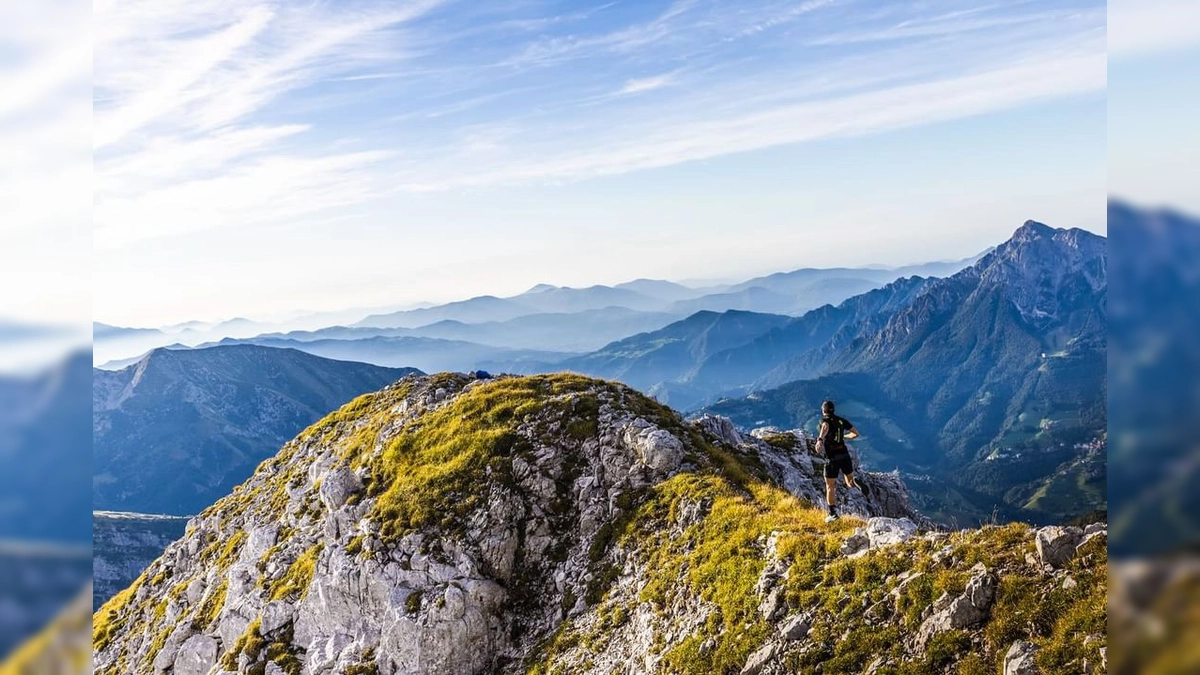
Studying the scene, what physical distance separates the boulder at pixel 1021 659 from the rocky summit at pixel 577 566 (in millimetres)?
42

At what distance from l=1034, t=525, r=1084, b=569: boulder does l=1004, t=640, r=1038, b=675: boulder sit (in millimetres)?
2187

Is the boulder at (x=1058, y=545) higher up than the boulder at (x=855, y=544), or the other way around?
the boulder at (x=1058, y=545)

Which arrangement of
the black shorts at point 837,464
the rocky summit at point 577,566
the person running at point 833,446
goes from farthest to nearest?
the black shorts at point 837,464
the person running at point 833,446
the rocky summit at point 577,566

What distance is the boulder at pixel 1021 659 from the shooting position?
15910 mm

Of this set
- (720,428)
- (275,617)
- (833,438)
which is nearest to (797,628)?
(833,438)

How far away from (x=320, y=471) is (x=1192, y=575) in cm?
5081

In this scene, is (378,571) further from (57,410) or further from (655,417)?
(57,410)

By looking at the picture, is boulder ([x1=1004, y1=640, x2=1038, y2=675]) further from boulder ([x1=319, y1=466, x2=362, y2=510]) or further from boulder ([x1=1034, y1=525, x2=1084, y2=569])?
boulder ([x1=319, y1=466, x2=362, y2=510])

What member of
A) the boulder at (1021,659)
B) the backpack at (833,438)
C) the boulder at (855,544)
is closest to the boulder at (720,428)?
the backpack at (833,438)

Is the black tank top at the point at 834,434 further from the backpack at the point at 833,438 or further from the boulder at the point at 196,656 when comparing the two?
the boulder at the point at 196,656

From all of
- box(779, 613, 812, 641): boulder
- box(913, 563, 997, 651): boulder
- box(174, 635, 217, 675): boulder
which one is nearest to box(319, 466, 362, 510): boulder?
box(174, 635, 217, 675): boulder

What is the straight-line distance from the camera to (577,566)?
33469mm

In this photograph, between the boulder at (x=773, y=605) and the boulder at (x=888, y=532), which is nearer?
the boulder at (x=888, y=532)

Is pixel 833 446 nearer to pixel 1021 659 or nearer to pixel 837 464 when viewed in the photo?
pixel 837 464
